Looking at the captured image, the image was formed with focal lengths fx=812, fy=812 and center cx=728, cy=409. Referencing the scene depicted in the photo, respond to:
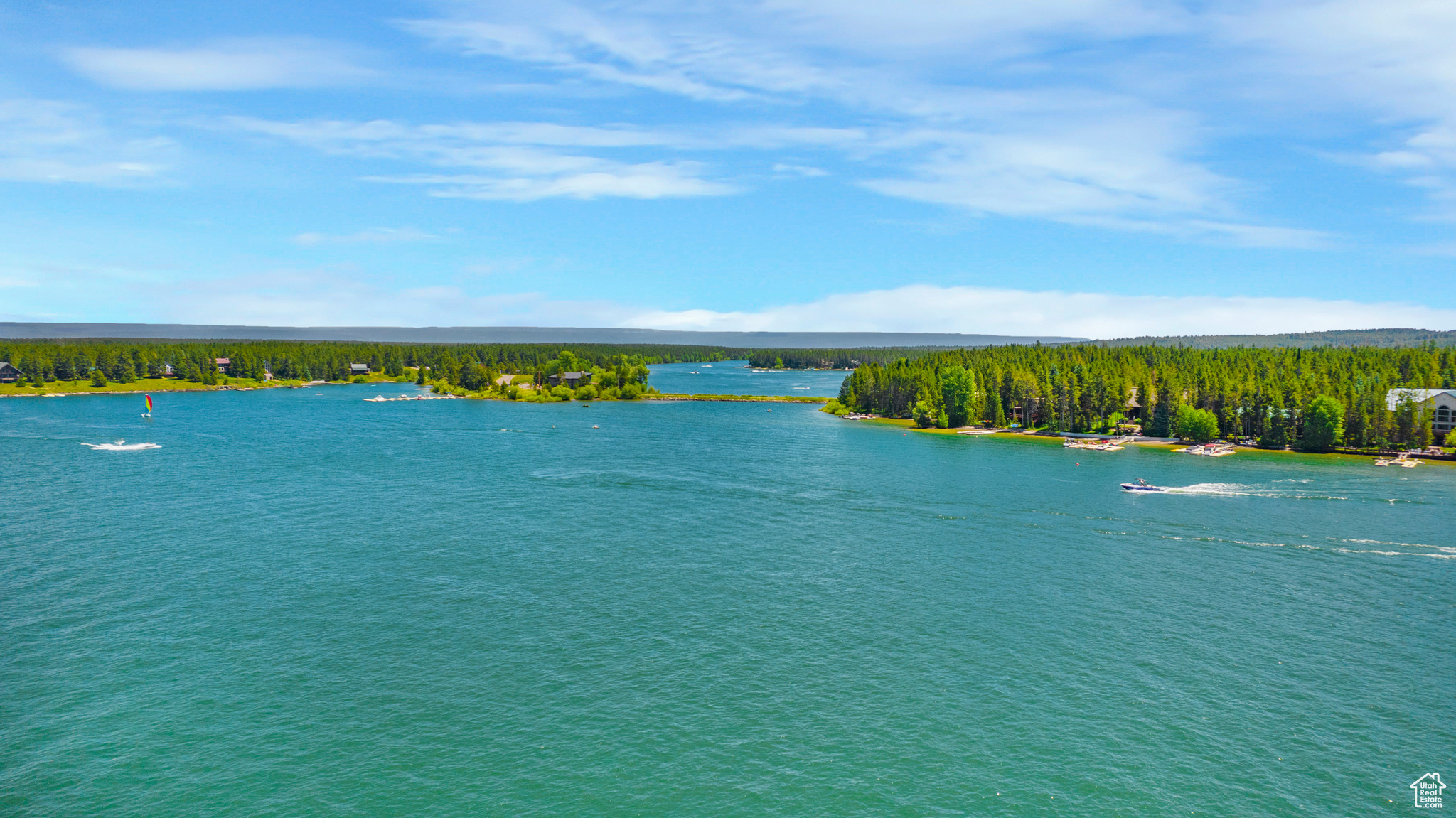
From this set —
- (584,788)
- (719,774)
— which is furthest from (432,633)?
(719,774)

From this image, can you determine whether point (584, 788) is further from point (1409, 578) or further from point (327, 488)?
point (327, 488)

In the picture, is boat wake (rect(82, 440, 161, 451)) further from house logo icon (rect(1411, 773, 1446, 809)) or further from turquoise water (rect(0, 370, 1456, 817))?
house logo icon (rect(1411, 773, 1446, 809))

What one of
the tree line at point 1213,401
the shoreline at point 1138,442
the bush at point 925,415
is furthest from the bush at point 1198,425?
the bush at point 925,415

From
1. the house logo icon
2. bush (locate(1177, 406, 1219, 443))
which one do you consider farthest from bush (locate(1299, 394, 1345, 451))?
the house logo icon

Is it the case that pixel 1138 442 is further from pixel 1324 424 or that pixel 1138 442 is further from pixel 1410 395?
pixel 1410 395

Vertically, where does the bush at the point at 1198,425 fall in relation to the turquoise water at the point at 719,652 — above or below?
above

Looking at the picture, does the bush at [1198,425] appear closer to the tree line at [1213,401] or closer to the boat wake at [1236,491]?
the tree line at [1213,401]
